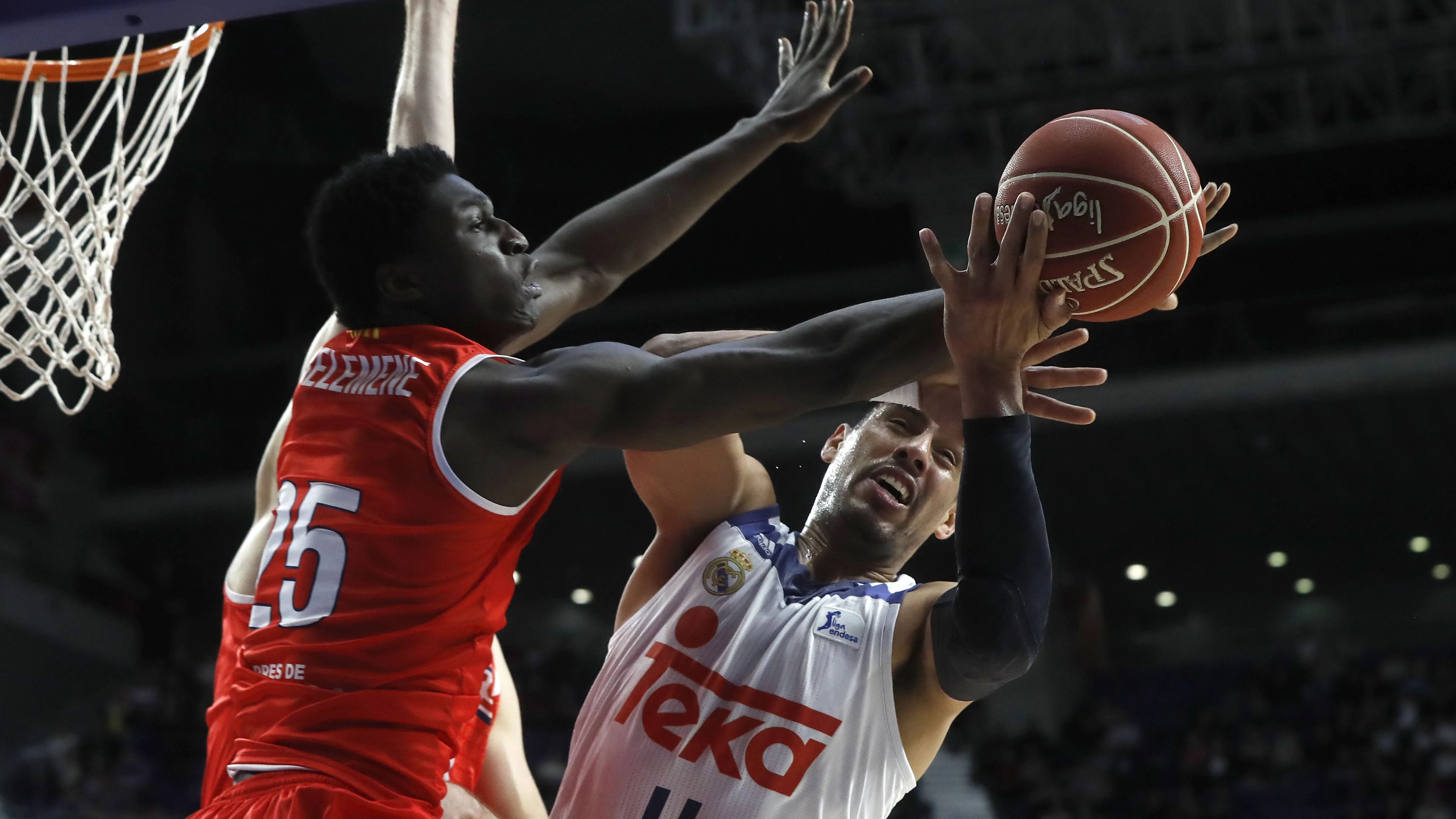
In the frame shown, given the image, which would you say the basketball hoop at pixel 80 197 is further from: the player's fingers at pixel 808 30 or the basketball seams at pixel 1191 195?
the basketball seams at pixel 1191 195

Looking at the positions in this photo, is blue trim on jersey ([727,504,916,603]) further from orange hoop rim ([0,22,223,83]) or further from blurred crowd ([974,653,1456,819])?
blurred crowd ([974,653,1456,819])

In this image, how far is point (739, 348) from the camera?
7.07 ft

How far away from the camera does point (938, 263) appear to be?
2.04 metres

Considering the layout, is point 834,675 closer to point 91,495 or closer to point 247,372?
point 247,372

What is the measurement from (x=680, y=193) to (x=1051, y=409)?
1.15 m

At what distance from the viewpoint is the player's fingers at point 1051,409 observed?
2.17 m

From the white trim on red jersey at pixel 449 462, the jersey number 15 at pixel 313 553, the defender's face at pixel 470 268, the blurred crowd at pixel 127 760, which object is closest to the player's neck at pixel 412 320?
the defender's face at pixel 470 268

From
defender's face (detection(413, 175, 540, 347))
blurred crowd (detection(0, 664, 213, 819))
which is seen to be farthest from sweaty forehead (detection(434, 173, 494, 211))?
blurred crowd (detection(0, 664, 213, 819))

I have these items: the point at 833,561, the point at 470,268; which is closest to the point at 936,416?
the point at 833,561

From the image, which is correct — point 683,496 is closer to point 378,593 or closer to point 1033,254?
point 378,593

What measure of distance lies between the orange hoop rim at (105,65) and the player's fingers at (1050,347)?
2.16 m

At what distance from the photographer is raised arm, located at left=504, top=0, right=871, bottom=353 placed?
3000mm

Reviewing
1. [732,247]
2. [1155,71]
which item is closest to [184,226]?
[732,247]

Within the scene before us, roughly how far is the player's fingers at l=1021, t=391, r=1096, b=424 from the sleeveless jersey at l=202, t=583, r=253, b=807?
1.27 m
